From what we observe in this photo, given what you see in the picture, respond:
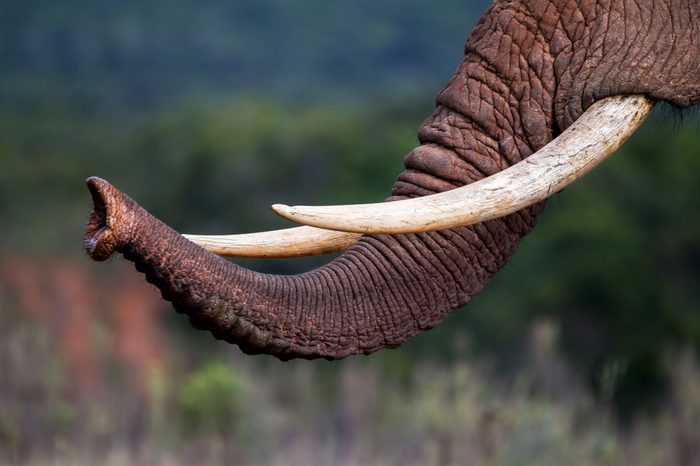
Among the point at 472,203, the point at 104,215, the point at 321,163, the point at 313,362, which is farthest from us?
the point at 321,163

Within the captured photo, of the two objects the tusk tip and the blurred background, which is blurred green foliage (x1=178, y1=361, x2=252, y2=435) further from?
the tusk tip

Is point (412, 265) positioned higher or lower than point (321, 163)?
lower

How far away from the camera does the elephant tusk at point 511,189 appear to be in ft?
11.3

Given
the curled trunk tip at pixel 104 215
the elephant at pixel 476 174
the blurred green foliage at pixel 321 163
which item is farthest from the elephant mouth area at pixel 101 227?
the blurred green foliage at pixel 321 163

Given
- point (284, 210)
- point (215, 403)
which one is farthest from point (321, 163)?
point (284, 210)

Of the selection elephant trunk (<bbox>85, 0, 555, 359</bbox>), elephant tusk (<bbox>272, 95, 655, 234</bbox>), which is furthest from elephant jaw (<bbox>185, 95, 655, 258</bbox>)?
elephant trunk (<bbox>85, 0, 555, 359</bbox>)

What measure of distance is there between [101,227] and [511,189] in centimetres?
101

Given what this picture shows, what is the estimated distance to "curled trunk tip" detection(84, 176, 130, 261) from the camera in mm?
3262

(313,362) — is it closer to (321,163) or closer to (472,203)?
(321,163)

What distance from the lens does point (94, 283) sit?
1138 centimetres

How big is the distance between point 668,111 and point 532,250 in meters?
11.1

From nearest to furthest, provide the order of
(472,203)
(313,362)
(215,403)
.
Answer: (472,203), (215,403), (313,362)

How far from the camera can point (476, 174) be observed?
3906 millimetres

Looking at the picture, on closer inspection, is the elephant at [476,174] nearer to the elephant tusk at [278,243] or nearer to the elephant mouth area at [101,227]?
the elephant tusk at [278,243]
